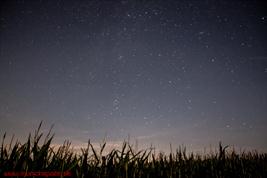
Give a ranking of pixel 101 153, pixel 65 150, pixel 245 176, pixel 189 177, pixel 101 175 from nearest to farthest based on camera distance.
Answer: pixel 101 175
pixel 65 150
pixel 101 153
pixel 189 177
pixel 245 176

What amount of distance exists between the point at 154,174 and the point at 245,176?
2.50 metres

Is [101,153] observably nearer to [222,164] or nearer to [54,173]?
[54,173]

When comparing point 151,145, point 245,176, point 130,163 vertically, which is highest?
point 151,145

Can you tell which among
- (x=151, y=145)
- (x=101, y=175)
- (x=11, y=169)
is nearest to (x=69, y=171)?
(x=101, y=175)

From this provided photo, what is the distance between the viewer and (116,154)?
146 inches

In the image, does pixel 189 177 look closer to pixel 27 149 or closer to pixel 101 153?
pixel 101 153

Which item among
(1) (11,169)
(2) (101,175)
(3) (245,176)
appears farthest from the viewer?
(3) (245,176)

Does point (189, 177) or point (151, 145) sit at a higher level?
point (151, 145)

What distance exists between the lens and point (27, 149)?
8.80 feet

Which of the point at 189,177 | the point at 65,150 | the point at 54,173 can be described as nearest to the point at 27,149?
the point at 54,173

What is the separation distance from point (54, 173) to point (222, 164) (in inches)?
163

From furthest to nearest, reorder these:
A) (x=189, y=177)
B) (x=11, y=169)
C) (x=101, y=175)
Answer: (x=189, y=177) < (x=101, y=175) < (x=11, y=169)

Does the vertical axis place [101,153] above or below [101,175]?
above

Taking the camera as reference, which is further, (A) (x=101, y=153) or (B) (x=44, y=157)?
(A) (x=101, y=153)
